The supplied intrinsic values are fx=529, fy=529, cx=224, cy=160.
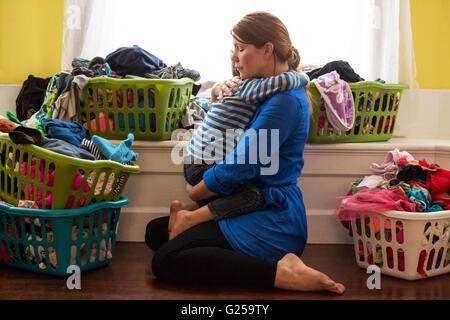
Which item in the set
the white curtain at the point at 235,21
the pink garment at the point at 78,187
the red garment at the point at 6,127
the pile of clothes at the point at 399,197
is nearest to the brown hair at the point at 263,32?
the pile of clothes at the point at 399,197

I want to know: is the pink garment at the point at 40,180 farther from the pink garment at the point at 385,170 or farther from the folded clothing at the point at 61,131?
the pink garment at the point at 385,170

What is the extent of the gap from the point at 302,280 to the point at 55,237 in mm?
685

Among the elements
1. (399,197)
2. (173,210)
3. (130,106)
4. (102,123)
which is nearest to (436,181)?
(399,197)

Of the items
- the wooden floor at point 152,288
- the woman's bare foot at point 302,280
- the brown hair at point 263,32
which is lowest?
the wooden floor at point 152,288

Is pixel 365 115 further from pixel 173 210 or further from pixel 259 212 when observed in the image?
pixel 173 210

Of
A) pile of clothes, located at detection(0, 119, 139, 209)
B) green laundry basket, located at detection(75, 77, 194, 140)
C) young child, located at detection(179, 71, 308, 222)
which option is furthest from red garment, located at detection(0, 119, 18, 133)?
young child, located at detection(179, 71, 308, 222)

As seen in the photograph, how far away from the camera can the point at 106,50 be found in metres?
2.27

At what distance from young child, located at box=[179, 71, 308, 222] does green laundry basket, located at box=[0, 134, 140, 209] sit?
19cm

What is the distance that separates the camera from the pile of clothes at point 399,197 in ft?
4.99

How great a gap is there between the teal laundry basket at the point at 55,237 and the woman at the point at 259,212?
214mm

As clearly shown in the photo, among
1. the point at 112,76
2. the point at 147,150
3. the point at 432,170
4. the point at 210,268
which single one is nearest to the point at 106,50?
the point at 112,76

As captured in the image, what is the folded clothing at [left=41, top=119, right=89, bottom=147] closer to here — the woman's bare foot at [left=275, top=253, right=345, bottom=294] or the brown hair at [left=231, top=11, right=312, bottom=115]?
the brown hair at [left=231, top=11, right=312, bottom=115]

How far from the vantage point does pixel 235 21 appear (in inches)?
91.8

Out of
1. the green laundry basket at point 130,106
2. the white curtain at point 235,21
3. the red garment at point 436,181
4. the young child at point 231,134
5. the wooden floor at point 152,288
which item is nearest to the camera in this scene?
the wooden floor at point 152,288
